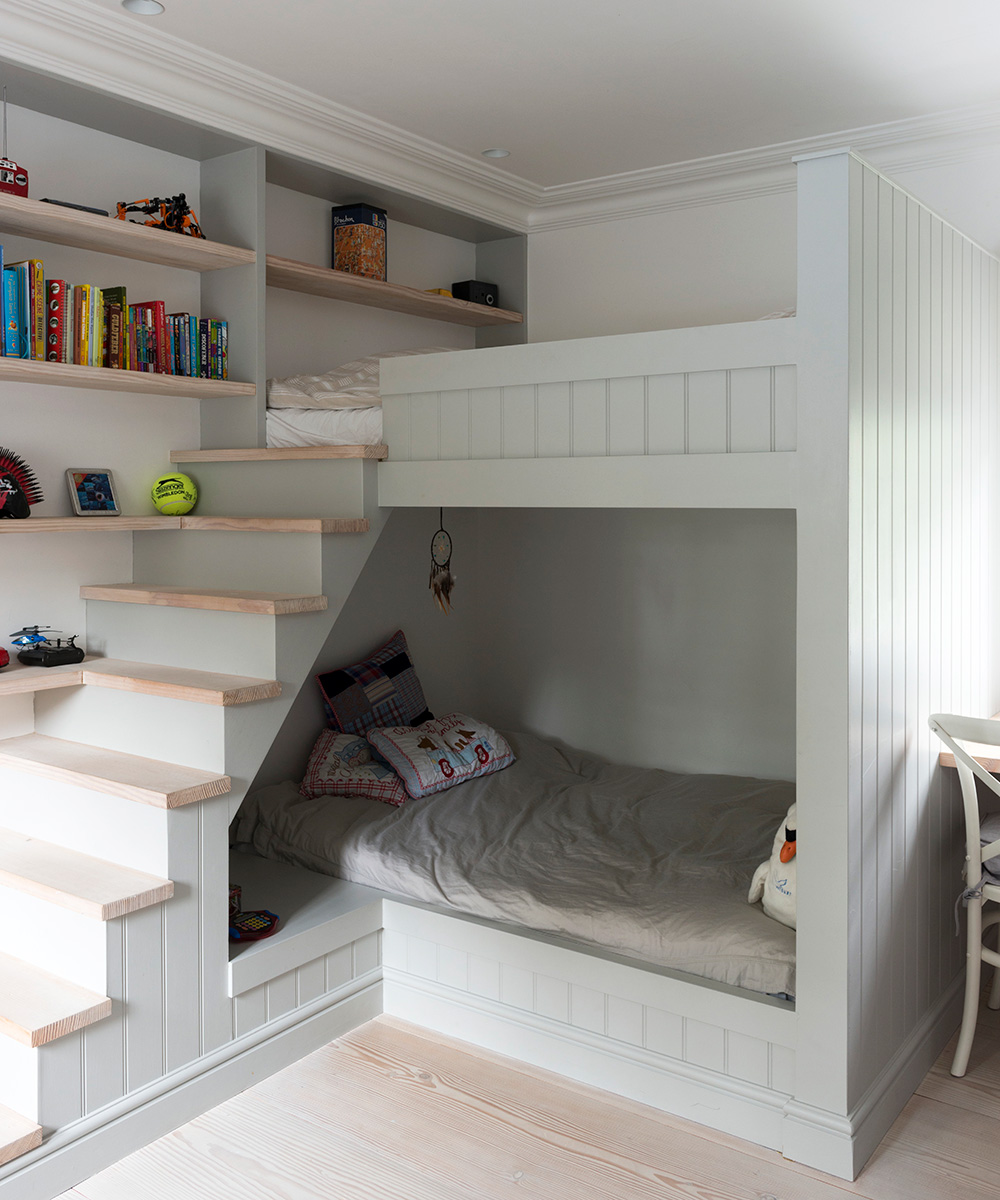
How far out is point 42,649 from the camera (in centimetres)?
261

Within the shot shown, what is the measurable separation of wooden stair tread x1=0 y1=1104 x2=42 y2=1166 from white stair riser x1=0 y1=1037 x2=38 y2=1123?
0.02m

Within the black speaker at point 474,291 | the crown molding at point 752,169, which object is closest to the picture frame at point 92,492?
the black speaker at point 474,291

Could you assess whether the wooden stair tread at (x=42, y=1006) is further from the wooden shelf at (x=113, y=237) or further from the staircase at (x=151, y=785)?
the wooden shelf at (x=113, y=237)

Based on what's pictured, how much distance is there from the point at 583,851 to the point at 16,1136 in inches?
60.4

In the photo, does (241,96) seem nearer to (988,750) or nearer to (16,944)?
(16,944)

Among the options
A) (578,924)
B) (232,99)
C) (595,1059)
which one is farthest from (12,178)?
(595,1059)

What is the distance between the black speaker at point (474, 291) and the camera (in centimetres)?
381

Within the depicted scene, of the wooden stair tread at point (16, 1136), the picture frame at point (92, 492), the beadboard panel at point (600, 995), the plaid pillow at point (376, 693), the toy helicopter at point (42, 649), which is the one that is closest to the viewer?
the wooden stair tread at point (16, 1136)

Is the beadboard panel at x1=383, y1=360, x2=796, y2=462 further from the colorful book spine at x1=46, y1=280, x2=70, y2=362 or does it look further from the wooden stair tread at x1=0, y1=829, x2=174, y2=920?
the wooden stair tread at x1=0, y1=829, x2=174, y2=920

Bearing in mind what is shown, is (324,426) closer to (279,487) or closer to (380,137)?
(279,487)

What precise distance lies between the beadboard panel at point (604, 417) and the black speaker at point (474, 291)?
1332mm

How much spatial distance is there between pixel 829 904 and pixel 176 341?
2202mm

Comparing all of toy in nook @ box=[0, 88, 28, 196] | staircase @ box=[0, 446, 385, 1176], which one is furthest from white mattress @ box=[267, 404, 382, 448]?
toy in nook @ box=[0, 88, 28, 196]

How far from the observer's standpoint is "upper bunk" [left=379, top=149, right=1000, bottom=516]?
194 cm
